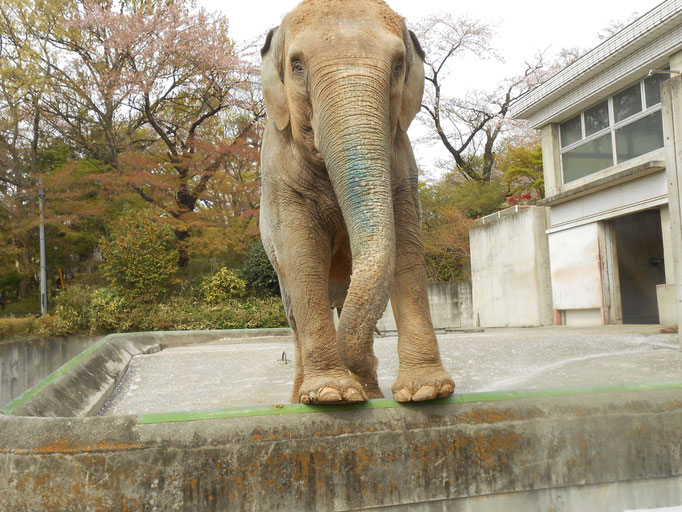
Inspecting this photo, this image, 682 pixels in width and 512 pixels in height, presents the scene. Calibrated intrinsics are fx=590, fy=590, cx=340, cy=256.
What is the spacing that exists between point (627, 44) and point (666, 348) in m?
8.12

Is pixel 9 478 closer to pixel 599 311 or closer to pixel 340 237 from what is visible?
pixel 340 237

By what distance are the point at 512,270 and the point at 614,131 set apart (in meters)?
5.06

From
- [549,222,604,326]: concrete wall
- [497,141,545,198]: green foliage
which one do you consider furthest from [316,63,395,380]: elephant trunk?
[497,141,545,198]: green foliage

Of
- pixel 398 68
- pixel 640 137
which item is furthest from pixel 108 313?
pixel 398 68

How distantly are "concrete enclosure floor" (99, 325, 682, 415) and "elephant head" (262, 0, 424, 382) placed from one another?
91.4 inches

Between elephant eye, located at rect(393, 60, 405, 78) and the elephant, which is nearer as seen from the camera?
the elephant

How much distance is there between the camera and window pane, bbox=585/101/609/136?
14.5m

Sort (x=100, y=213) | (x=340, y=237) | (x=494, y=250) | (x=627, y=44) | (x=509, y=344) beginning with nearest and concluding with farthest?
(x=340, y=237) < (x=509, y=344) < (x=627, y=44) < (x=494, y=250) < (x=100, y=213)

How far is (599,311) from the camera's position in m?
14.2

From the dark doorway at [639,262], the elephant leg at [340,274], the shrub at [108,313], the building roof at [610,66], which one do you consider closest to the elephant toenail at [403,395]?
the elephant leg at [340,274]

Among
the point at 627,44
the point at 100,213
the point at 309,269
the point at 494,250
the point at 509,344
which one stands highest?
the point at 627,44

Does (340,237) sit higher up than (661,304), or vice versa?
(340,237)

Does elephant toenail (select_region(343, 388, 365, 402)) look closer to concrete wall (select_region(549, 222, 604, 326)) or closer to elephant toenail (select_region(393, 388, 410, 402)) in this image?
elephant toenail (select_region(393, 388, 410, 402))

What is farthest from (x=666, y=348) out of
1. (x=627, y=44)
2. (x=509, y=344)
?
(x=627, y=44)
